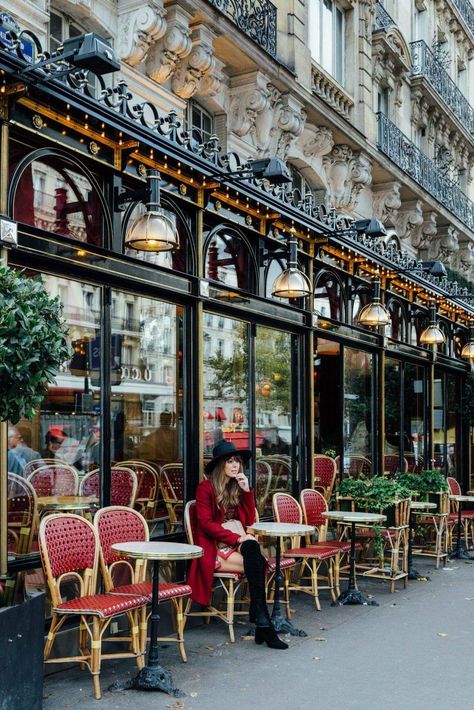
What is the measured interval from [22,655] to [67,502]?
2505mm

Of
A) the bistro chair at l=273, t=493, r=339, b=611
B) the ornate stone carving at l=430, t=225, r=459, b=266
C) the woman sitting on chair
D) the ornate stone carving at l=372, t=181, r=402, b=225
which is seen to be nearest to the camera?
the woman sitting on chair

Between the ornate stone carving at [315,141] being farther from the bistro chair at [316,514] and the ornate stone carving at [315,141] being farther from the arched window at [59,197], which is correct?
the arched window at [59,197]

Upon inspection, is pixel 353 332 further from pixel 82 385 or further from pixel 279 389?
pixel 82 385

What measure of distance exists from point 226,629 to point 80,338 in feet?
9.97

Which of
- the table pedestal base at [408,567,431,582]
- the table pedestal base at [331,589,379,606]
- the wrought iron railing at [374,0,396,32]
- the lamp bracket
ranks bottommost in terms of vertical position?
the table pedestal base at [408,567,431,582]

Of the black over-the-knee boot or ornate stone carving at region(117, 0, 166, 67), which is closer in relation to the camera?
the black over-the-knee boot

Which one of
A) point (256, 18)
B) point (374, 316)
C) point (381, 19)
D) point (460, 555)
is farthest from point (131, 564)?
point (381, 19)

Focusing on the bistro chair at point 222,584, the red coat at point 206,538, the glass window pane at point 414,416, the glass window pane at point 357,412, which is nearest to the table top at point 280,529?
the red coat at point 206,538

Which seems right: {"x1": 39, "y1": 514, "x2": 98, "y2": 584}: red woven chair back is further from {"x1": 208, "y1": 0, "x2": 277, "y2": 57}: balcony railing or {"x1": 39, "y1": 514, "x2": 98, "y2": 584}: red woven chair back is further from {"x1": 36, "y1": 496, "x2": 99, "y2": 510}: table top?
{"x1": 208, "y1": 0, "x2": 277, "y2": 57}: balcony railing

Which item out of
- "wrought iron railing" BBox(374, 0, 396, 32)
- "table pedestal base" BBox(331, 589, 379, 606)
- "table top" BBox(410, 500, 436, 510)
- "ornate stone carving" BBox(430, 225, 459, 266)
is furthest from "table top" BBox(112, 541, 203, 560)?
"ornate stone carving" BBox(430, 225, 459, 266)

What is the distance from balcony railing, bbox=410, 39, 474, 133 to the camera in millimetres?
21250

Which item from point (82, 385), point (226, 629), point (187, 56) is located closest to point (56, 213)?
point (82, 385)

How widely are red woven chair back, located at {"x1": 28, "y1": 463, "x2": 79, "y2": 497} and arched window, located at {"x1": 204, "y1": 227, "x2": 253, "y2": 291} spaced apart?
281 centimetres

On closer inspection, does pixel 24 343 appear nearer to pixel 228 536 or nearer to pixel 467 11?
pixel 228 536
